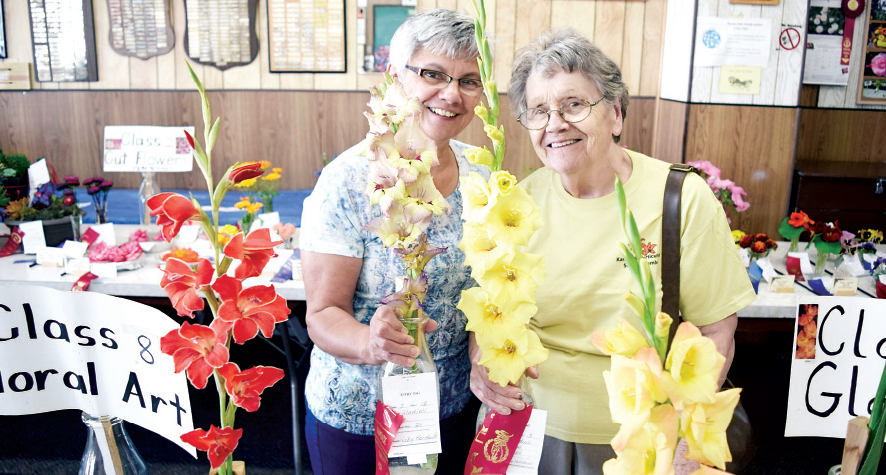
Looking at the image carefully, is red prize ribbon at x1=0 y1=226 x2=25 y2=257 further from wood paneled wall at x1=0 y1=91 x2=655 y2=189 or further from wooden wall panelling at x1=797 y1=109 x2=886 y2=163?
wooden wall panelling at x1=797 y1=109 x2=886 y2=163

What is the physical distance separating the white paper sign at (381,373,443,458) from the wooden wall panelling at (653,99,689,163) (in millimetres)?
3185

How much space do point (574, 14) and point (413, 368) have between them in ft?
11.8

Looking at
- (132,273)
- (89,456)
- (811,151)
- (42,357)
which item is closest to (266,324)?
(89,456)

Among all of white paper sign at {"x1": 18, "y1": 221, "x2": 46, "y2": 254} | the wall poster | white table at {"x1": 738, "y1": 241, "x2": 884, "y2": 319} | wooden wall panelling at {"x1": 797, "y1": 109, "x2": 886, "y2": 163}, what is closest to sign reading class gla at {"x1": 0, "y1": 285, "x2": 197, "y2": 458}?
white paper sign at {"x1": 18, "y1": 221, "x2": 46, "y2": 254}

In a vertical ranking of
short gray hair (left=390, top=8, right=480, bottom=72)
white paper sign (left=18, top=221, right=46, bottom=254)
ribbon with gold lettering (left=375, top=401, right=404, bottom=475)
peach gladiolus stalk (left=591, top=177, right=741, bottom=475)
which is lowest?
white paper sign (left=18, top=221, right=46, bottom=254)

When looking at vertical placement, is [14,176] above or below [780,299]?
above

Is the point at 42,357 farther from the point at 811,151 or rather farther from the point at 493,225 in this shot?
the point at 811,151

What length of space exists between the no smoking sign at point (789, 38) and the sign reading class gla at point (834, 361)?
2.79m

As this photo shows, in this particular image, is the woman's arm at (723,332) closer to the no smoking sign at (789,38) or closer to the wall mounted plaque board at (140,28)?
the no smoking sign at (789,38)

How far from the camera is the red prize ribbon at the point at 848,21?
4020 millimetres

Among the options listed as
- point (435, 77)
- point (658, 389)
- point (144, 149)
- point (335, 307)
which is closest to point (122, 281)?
point (144, 149)

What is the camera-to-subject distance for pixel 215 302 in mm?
768

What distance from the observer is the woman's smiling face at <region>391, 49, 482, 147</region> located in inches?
47.2

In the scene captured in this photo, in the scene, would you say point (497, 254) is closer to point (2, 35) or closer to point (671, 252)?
point (671, 252)
